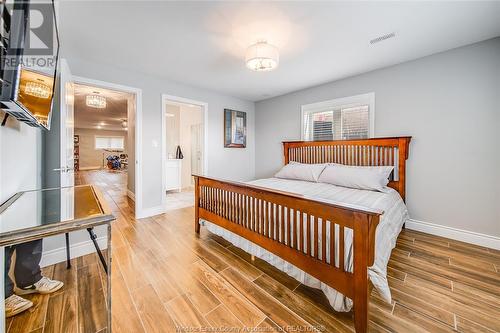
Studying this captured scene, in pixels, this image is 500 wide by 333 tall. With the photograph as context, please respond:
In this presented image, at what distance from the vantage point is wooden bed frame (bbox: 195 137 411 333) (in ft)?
4.00

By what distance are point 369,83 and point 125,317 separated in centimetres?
413

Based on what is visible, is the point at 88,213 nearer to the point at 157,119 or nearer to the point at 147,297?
the point at 147,297

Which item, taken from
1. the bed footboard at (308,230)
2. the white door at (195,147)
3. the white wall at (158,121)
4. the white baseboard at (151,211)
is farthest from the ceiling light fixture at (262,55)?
the white door at (195,147)

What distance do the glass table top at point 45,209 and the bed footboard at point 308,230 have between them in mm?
1247

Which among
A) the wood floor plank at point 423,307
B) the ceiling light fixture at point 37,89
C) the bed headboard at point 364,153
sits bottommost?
the wood floor plank at point 423,307

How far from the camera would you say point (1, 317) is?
1.08 m

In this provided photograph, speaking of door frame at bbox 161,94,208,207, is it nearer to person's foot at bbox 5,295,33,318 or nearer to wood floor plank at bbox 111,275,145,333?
wood floor plank at bbox 111,275,145,333

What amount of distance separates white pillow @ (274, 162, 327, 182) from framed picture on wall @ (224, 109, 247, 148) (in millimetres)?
1593

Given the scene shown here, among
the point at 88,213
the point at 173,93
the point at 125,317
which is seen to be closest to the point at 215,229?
the point at 125,317

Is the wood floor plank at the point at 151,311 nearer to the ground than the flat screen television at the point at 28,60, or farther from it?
nearer to the ground

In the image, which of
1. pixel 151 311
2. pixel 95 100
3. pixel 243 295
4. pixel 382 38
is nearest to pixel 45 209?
pixel 151 311

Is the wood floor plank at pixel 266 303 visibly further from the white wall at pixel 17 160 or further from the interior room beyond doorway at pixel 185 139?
the interior room beyond doorway at pixel 185 139

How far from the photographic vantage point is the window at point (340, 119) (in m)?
3.30

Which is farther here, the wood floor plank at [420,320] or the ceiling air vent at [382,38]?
the ceiling air vent at [382,38]
